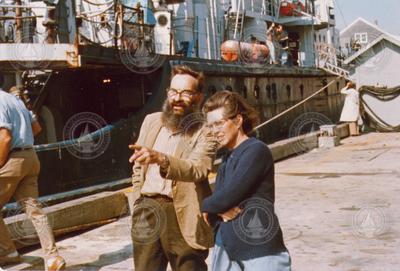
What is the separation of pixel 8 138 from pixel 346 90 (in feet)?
56.6

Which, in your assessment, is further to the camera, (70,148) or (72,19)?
(72,19)

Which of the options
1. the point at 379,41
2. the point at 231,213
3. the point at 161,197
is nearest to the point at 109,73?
the point at 161,197

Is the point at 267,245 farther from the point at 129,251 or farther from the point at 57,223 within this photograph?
the point at 57,223

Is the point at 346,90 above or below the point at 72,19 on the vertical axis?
below

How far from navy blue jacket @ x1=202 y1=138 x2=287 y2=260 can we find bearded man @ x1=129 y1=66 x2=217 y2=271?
1.43ft

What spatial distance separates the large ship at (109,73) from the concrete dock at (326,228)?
3.15 meters

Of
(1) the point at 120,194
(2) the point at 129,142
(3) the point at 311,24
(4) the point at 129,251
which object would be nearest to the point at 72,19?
(2) the point at 129,142

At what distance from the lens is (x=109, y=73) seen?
1345 centimetres

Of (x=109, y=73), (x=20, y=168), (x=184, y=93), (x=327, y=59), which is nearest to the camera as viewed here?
(x=184, y=93)

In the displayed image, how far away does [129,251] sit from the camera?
623cm

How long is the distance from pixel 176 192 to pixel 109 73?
10482 mm

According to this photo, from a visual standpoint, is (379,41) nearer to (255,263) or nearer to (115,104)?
(115,104)

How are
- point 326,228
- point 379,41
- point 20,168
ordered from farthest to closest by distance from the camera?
point 379,41 < point 326,228 < point 20,168

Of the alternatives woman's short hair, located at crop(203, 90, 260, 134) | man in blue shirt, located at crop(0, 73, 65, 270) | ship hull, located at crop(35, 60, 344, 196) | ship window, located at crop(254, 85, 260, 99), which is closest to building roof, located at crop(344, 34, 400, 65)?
ship hull, located at crop(35, 60, 344, 196)
